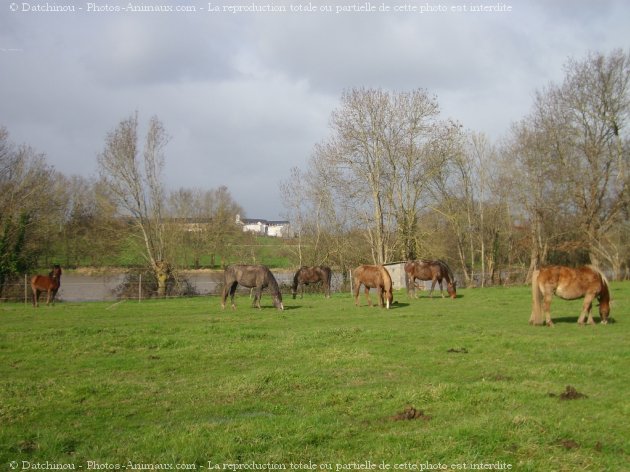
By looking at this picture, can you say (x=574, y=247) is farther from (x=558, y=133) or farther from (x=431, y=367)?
(x=431, y=367)

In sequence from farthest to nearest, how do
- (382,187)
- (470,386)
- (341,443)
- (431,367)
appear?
1. (382,187)
2. (431,367)
3. (470,386)
4. (341,443)

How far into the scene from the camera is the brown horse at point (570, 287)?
48.2ft

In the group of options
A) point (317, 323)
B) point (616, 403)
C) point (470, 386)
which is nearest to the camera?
point (616, 403)

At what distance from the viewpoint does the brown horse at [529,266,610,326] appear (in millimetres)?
14688

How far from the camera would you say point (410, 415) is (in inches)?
257

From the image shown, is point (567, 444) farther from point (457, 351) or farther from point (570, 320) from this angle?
point (570, 320)

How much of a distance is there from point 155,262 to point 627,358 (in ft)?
102

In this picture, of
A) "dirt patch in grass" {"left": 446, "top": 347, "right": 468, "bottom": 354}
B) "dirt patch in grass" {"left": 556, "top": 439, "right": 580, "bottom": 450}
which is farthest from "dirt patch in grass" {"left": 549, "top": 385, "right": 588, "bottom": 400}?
"dirt patch in grass" {"left": 446, "top": 347, "right": 468, "bottom": 354}

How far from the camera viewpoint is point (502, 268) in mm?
42688

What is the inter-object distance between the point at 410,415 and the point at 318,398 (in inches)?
54.5

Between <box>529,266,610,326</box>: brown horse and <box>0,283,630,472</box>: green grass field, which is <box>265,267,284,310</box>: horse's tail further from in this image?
<box>529,266,610,326</box>: brown horse

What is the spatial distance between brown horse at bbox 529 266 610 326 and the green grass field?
27.2 inches

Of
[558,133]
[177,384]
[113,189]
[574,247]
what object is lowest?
[177,384]

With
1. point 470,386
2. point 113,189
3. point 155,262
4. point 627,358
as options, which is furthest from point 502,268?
point 470,386
